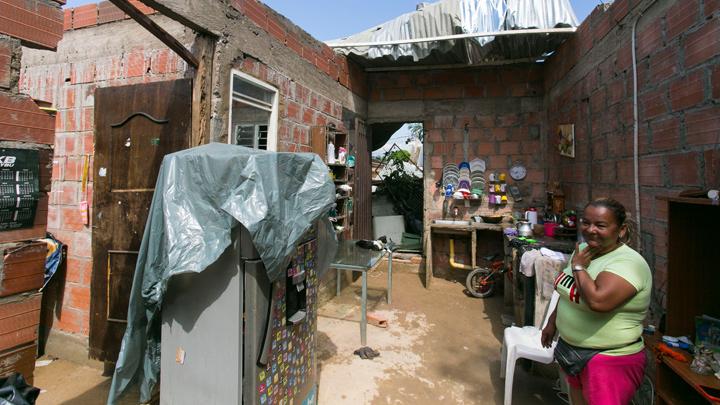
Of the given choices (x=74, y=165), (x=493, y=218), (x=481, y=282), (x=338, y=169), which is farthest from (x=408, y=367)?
(x=74, y=165)

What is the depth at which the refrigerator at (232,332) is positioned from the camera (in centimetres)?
174

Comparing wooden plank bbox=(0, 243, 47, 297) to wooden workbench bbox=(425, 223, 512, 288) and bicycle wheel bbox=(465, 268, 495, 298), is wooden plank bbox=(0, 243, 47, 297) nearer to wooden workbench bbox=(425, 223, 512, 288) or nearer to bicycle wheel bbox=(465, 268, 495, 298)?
wooden workbench bbox=(425, 223, 512, 288)

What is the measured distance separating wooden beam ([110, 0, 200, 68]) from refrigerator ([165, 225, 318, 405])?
5.01 ft

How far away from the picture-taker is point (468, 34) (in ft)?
13.3

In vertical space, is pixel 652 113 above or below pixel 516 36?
below

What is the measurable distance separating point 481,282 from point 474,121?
2.62 metres

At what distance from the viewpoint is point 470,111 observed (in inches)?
216

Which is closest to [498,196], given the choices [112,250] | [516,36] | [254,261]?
[516,36]

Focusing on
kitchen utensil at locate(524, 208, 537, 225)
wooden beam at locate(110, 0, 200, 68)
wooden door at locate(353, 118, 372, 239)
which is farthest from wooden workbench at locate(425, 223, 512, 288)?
wooden beam at locate(110, 0, 200, 68)

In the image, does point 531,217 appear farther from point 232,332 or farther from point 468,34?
point 232,332

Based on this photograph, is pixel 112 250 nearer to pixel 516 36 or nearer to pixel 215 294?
pixel 215 294

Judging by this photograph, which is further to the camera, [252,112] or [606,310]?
[252,112]

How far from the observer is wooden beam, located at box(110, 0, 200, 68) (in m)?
1.97

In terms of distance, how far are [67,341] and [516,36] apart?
607 cm
